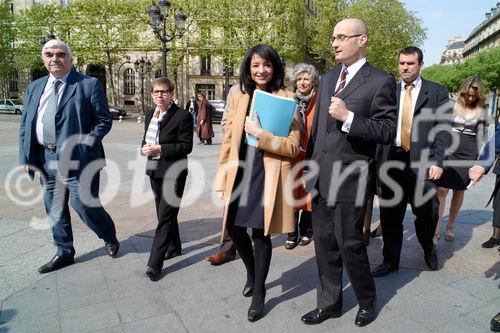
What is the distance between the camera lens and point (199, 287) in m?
3.44

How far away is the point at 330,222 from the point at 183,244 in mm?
2128

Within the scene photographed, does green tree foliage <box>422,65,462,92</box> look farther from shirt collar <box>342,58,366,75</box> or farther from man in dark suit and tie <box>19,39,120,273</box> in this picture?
man in dark suit and tie <box>19,39,120,273</box>

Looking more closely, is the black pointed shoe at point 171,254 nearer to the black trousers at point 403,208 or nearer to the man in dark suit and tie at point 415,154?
the man in dark suit and tie at point 415,154

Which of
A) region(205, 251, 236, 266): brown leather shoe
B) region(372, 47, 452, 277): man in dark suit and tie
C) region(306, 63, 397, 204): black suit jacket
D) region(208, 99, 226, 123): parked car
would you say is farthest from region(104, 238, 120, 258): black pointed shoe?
region(208, 99, 226, 123): parked car

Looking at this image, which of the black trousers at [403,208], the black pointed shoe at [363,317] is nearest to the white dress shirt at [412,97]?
the black trousers at [403,208]

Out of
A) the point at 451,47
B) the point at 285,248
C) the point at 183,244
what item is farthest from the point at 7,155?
the point at 451,47

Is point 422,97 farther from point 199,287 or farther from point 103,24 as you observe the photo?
point 103,24

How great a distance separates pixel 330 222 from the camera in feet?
9.73

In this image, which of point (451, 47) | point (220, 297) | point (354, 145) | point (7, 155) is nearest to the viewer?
point (354, 145)

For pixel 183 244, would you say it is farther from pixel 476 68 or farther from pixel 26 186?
pixel 476 68

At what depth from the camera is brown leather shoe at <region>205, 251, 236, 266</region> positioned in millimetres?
3941

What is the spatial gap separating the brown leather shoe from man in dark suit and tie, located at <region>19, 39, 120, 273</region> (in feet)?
3.96

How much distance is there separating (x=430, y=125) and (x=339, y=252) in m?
1.60

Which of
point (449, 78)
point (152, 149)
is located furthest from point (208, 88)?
point (152, 149)
